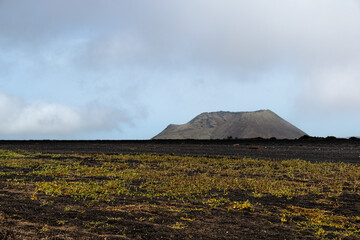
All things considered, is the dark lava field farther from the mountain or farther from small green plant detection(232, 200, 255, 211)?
the mountain

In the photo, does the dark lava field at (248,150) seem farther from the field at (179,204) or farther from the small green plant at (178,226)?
the small green plant at (178,226)

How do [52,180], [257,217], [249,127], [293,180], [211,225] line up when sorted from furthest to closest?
[249,127] < [293,180] < [52,180] < [257,217] < [211,225]

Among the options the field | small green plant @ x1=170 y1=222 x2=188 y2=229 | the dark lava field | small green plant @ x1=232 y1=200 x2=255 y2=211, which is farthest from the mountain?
small green plant @ x1=170 y1=222 x2=188 y2=229

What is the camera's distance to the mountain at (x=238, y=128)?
405ft

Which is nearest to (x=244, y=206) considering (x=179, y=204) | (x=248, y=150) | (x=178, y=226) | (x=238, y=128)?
(x=179, y=204)

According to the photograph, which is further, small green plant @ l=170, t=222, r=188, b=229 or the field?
small green plant @ l=170, t=222, r=188, b=229

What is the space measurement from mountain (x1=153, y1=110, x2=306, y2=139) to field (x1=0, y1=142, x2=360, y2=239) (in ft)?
335

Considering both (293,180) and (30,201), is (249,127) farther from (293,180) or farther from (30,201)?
(30,201)

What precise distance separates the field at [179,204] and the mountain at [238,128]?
335ft

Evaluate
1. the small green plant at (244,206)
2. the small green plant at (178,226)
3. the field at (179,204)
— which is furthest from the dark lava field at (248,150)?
the small green plant at (178,226)

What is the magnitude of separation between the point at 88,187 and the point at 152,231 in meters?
7.27

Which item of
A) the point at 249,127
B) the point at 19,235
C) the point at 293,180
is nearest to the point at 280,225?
the point at 19,235

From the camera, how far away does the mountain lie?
124 metres

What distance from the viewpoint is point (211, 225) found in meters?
9.51
